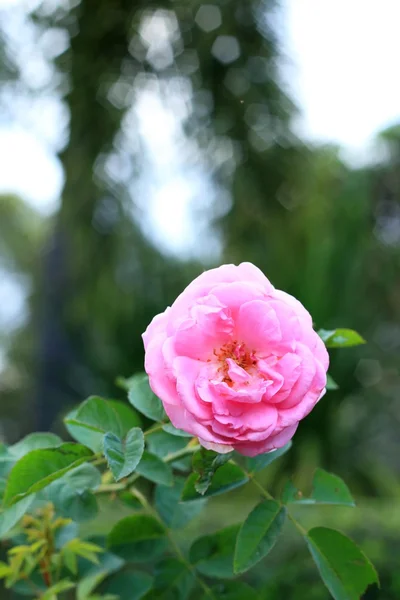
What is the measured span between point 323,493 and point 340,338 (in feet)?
0.40

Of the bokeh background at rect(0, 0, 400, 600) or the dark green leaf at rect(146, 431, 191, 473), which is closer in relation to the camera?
the dark green leaf at rect(146, 431, 191, 473)

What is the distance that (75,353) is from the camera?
3.88 meters

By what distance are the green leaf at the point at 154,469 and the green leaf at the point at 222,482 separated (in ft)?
0.14

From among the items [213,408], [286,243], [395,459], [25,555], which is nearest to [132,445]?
[213,408]

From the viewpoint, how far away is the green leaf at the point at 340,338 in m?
0.52

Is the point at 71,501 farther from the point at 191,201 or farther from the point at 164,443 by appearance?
the point at 191,201

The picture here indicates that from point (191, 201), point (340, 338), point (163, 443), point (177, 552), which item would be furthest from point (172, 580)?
point (191, 201)

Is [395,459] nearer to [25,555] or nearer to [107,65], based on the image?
[107,65]

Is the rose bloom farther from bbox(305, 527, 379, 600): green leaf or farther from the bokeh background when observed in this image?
the bokeh background

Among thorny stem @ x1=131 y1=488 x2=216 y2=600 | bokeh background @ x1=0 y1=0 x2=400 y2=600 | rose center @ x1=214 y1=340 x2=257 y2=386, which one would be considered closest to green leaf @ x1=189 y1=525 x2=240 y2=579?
thorny stem @ x1=131 y1=488 x2=216 y2=600

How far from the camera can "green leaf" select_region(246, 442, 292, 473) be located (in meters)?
0.49

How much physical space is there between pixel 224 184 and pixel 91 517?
3.31 m

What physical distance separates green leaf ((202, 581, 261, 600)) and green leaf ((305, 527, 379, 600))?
115 millimetres

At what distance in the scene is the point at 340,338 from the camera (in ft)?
1.71
